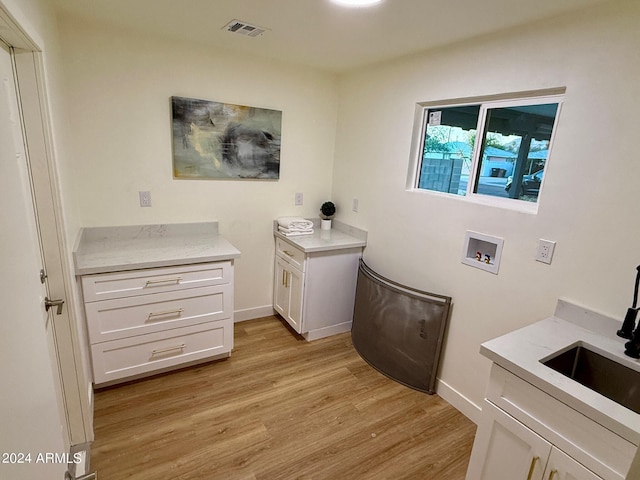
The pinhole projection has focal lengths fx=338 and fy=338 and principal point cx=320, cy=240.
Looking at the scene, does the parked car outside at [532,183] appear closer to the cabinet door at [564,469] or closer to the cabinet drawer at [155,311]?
the cabinet door at [564,469]

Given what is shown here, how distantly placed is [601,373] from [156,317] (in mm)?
2405

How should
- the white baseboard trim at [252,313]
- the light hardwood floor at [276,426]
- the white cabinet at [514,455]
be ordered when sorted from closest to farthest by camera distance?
the white cabinet at [514,455] → the light hardwood floor at [276,426] → the white baseboard trim at [252,313]

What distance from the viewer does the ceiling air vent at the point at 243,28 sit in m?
1.99

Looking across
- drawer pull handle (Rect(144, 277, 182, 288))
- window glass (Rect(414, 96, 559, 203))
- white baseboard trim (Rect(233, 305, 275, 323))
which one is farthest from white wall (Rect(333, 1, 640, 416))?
drawer pull handle (Rect(144, 277, 182, 288))

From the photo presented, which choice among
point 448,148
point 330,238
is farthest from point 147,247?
point 448,148

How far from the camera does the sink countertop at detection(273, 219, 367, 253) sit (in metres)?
2.69

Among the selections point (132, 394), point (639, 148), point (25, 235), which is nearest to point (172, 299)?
point (132, 394)

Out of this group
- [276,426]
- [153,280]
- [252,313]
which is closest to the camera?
[276,426]

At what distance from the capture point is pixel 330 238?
2.94 m

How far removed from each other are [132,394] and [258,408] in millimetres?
829

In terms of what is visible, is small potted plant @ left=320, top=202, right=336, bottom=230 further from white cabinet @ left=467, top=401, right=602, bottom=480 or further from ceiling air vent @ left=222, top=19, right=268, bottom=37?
white cabinet @ left=467, top=401, right=602, bottom=480

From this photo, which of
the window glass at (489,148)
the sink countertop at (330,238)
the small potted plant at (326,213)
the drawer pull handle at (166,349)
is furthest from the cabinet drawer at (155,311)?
the window glass at (489,148)

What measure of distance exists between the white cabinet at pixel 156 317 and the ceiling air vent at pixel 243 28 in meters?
1.49

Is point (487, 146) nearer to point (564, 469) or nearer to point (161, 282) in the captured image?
point (564, 469)
